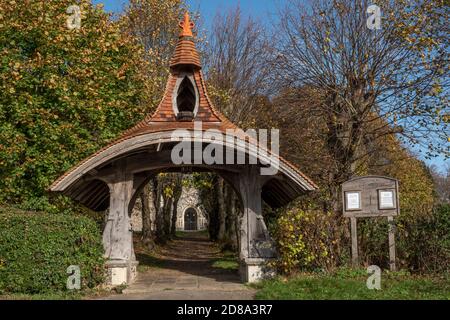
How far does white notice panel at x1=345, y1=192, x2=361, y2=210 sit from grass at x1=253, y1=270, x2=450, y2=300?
174 cm

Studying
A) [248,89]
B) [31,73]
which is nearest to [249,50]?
[248,89]

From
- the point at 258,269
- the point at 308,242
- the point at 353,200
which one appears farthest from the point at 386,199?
the point at 258,269

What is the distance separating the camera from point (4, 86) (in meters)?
14.7

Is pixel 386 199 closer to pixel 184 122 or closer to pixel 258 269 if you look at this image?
pixel 258 269

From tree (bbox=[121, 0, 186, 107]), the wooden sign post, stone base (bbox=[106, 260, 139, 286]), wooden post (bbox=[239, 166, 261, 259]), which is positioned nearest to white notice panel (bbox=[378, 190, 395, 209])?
the wooden sign post

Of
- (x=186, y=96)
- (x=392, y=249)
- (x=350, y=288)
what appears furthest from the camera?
(x=186, y=96)

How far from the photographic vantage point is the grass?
9055 millimetres

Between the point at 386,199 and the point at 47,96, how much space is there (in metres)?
11.3

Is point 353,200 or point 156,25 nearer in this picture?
point 353,200

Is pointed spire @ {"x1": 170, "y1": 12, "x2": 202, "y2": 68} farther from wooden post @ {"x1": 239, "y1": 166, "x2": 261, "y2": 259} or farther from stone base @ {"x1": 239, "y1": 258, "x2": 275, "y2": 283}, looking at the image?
stone base @ {"x1": 239, "y1": 258, "x2": 275, "y2": 283}

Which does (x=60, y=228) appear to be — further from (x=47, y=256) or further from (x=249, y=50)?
(x=249, y=50)

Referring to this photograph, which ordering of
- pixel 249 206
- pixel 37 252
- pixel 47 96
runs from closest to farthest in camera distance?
pixel 37 252 < pixel 249 206 < pixel 47 96

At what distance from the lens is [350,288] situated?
9.49m

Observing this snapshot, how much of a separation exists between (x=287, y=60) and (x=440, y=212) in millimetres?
8593
